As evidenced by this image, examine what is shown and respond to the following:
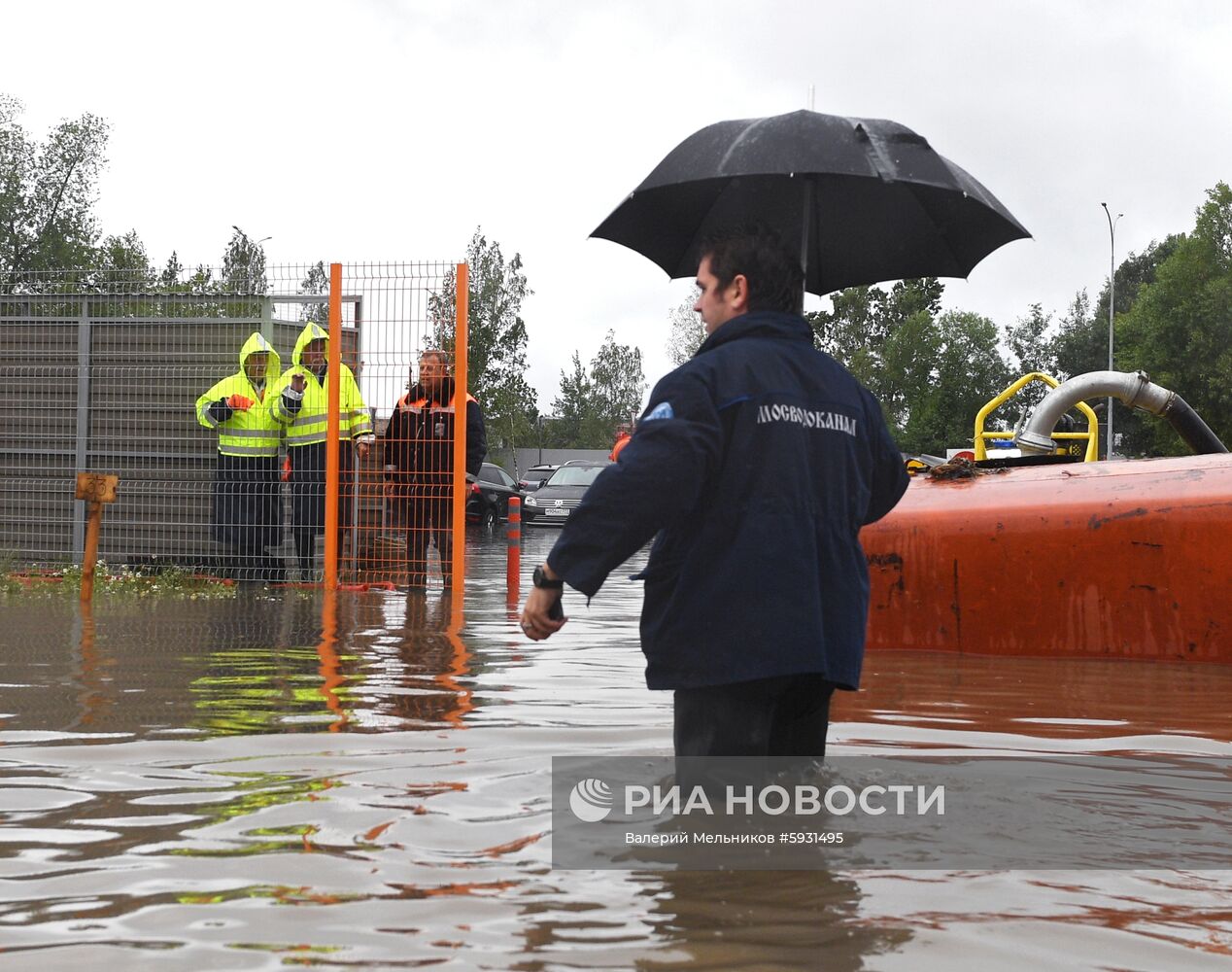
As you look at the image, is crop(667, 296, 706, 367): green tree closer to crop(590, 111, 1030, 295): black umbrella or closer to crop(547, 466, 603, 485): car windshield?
crop(547, 466, 603, 485): car windshield

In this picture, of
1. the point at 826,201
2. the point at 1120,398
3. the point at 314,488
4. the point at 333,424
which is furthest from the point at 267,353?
the point at 826,201

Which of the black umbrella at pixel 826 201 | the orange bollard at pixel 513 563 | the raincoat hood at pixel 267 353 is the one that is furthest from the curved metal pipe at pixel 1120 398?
the raincoat hood at pixel 267 353

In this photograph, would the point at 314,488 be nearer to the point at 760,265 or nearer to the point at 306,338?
the point at 306,338

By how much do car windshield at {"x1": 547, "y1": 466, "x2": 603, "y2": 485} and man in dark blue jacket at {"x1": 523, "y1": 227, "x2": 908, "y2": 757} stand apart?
29809mm

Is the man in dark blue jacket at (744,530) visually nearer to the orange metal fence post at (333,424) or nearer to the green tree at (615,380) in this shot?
the orange metal fence post at (333,424)

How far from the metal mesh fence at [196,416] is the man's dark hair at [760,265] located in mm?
8715

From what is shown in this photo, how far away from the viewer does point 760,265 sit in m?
3.72

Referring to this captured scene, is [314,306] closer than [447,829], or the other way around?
[447,829]

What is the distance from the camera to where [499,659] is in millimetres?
7594

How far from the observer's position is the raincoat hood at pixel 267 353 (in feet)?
42.2

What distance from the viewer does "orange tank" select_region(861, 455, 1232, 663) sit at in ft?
24.0

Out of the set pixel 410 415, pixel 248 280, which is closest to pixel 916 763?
pixel 410 415

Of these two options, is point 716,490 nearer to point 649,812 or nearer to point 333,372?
A: point 649,812

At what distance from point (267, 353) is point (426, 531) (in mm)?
2140
